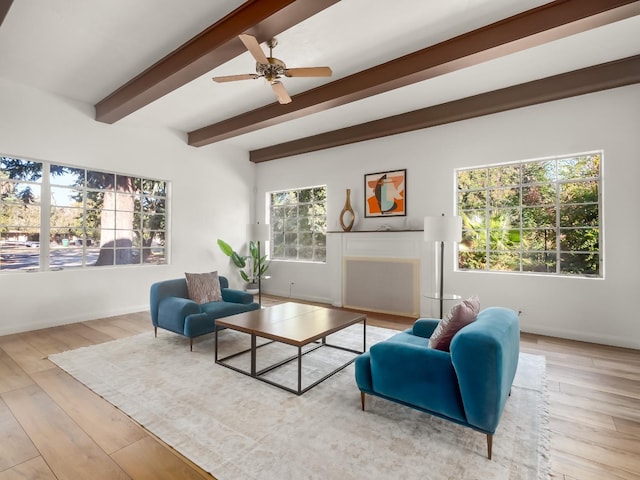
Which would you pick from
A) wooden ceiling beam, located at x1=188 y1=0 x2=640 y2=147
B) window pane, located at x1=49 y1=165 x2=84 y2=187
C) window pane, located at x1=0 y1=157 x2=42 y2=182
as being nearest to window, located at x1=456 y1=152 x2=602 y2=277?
wooden ceiling beam, located at x1=188 y1=0 x2=640 y2=147

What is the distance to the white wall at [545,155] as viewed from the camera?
12.1ft

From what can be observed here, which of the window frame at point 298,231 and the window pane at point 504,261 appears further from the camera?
the window frame at point 298,231

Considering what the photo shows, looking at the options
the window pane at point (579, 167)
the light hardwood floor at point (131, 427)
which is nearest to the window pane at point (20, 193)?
the light hardwood floor at point (131, 427)

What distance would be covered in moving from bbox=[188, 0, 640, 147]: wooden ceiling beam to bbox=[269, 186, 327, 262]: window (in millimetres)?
2279

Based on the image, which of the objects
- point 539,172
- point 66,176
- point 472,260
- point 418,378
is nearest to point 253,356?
point 418,378

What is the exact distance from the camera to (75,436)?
204cm

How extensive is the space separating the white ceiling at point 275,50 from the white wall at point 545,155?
1.89 ft

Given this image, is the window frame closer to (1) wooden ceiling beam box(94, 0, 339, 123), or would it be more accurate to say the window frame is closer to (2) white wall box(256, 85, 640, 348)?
(2) white wall box(256, 85, 640, 348)

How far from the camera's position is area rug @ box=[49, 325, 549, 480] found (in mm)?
1756

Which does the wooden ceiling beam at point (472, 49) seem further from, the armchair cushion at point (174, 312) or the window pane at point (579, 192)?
the armchair cushion at point (174, 312)

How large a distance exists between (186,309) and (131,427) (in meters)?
1.52

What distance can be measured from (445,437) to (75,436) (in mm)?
2325

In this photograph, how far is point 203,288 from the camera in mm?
4164

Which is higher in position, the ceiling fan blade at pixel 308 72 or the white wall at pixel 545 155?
the ceiling fan blade at pixel 308 72
